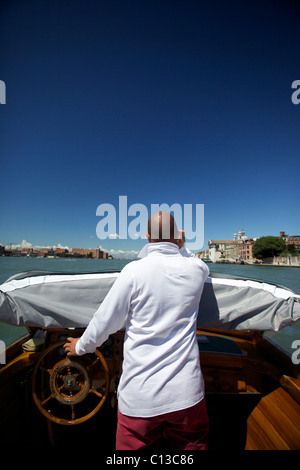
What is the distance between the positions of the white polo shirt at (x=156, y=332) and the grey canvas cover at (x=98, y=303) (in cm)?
70

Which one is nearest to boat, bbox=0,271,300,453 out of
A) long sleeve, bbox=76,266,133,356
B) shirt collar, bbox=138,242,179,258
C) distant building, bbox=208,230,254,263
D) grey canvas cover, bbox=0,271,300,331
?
grey canvas cover, bbox=0,271,300,331

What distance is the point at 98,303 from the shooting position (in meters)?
1.78

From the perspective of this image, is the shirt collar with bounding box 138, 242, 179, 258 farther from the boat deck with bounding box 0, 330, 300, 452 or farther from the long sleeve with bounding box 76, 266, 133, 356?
the boat deck with bounding box 0, 330, 300, 452

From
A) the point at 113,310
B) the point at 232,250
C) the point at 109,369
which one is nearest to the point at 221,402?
the point at 109,369

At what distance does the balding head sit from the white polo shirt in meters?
0.12

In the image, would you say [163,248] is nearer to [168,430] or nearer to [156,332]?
[156,332]

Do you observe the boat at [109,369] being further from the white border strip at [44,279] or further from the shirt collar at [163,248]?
the shirt collar at [163,248]

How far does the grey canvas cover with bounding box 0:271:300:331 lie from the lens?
67.4 inches

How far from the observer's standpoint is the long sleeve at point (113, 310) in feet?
3.48

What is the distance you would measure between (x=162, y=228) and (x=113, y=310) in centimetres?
49

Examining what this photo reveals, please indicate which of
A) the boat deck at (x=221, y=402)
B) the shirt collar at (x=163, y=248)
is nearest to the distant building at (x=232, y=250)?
the boat deck at (x=221, y=402)

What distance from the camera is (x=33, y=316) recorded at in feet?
5.73

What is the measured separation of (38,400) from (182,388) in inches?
59.7

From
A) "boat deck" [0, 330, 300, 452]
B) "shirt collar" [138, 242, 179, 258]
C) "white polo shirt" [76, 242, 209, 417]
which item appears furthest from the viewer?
"boat deck" [0, 330, 300, 452]
